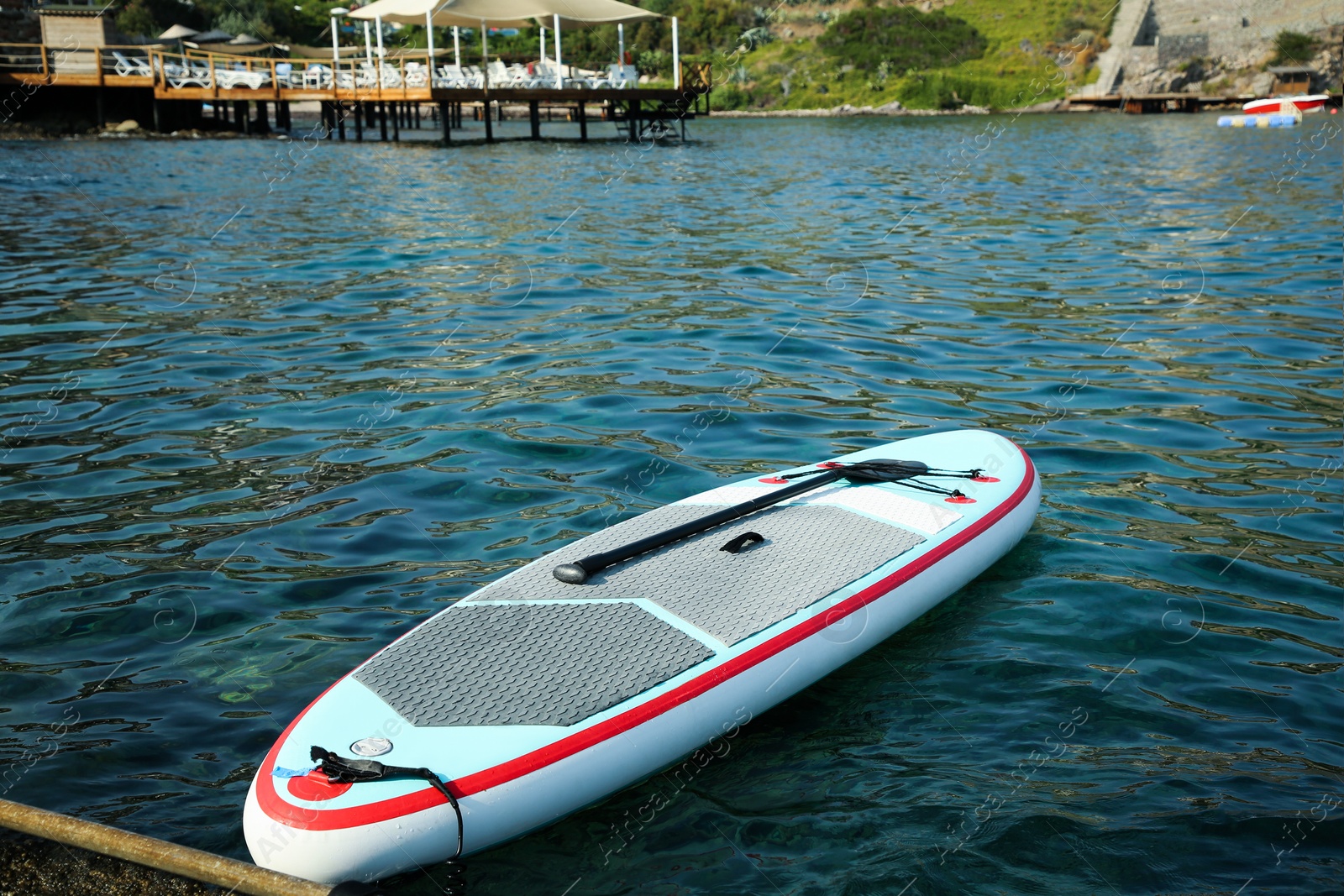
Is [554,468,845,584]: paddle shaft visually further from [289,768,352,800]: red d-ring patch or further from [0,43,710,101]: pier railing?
[0,43,710,101]: pier railing

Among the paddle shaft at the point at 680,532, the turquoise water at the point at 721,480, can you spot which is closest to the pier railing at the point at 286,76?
the turquoise water at the point at 721,480

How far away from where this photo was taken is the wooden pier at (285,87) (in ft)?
97.1

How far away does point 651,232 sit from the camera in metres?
14.9

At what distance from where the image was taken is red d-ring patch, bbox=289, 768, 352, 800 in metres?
2.74

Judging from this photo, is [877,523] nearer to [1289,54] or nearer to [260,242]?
[260,242]

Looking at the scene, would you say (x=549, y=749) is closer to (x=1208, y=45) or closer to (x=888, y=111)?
(x=888, y=111)

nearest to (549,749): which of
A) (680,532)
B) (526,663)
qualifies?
(526,663)

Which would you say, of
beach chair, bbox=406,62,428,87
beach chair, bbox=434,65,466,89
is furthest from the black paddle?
beach chair, bbox=406,62,428,87

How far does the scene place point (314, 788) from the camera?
2770 millimetres

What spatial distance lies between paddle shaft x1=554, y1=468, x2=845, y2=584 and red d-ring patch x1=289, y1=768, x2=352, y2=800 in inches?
51.1

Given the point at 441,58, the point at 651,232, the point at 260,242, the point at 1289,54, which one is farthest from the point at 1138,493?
the point at 1289,54

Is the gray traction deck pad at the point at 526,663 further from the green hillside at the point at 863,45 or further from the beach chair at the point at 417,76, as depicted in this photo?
the green hillside at the point at 863,45

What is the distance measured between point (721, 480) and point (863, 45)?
2761 inches

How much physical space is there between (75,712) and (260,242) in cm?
1065
